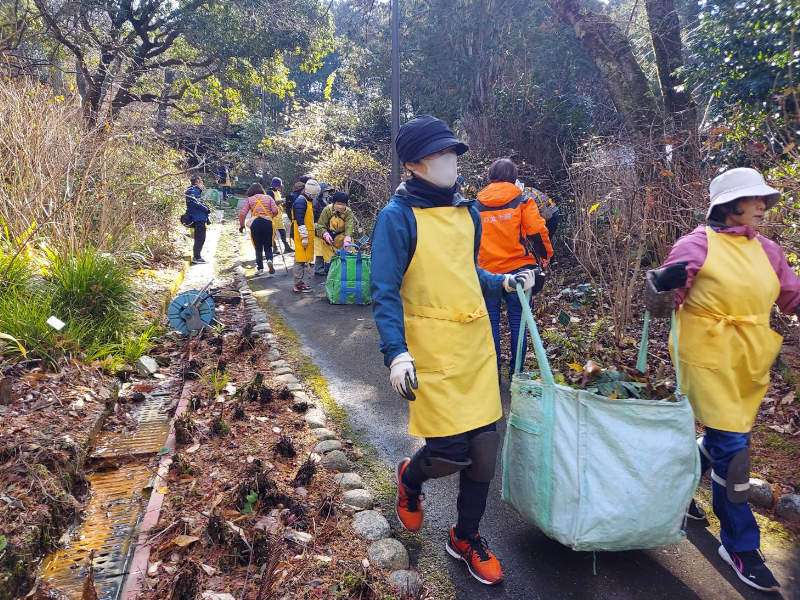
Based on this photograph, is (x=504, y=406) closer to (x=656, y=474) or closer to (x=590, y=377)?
(x=590, y=377)

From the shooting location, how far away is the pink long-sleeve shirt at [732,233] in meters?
2.58

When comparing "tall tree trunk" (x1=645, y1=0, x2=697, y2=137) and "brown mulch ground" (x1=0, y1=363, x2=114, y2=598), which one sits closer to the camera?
"brown mulch ground" (x1=0, y1=363, x2=114, y2=598)

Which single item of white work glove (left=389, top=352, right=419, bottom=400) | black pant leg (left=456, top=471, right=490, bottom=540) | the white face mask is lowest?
black pant leg (left=456, top=471, right=490, bottom=540)

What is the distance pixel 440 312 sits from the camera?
97.8 inches

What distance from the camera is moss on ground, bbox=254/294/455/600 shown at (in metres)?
2.62

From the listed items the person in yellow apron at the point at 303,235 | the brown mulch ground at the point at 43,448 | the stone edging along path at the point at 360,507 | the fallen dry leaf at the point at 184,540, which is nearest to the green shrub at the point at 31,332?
the brown mulch ground at the point at 43,448

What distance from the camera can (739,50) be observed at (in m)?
5.91

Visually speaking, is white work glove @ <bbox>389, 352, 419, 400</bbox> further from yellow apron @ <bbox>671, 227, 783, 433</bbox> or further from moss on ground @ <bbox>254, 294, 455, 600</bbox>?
yellow apron @ <bbox>671, 227, 783, 433</bbox>

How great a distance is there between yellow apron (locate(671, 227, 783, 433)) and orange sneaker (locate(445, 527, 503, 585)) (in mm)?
1177

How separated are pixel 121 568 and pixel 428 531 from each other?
1534 mm

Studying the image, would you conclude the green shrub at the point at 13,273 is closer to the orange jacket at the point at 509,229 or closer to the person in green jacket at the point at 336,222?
the orange jacket at the point at 509,229

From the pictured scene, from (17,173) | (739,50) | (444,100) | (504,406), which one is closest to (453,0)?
(444,100)

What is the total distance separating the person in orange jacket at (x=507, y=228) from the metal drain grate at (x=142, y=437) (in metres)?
2.75

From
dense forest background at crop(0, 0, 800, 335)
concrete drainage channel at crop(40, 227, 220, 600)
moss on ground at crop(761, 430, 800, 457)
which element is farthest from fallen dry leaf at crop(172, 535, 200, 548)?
dense forest background at crop(0, 0, 800, 335)
